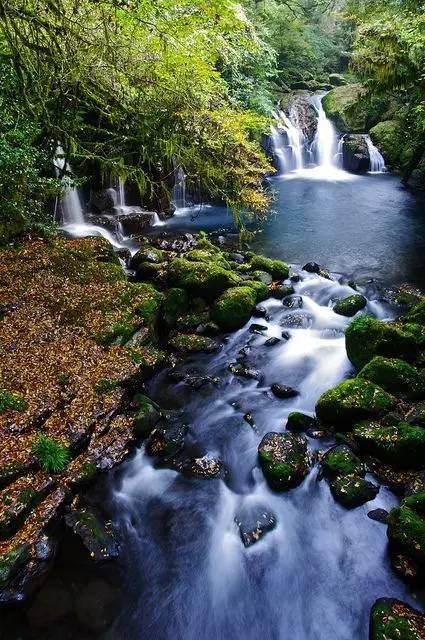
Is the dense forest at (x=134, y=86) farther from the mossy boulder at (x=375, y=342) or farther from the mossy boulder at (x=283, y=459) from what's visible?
the mossy boulder at (x=283, y=459)

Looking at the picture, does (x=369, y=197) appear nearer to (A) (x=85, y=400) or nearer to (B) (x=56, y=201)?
(B) (x=56, y=201)

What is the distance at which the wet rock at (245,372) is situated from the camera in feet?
24.7

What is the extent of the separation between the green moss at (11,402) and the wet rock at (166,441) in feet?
5.79

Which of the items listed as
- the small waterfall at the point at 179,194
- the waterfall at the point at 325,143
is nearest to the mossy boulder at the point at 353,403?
the small waterfall at the point at 179,194

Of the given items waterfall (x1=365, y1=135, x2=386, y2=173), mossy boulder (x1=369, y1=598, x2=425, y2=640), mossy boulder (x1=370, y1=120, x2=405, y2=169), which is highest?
mossy boulder (x1=370, y1=120, x2=405, y2=169)

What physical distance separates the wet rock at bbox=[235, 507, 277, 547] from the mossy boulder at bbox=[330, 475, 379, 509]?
2.80 ft

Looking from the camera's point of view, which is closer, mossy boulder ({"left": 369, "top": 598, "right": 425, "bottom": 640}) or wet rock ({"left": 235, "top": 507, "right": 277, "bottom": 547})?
mossy boulder ({"left": 369, "top": 598, "right": 425, "bottom": 640})

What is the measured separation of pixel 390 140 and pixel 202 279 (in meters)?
17.3

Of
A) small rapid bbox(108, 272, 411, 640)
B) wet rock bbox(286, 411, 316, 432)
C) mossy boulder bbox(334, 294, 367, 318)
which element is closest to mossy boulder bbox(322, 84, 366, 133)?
mossy boulder bbox(334, 294, 367, 318)

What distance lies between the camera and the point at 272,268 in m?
10.9

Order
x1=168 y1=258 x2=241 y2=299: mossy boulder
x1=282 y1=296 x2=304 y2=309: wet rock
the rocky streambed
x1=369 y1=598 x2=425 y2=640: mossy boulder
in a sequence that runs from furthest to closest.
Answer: x1=282 y1=296 x2=304 y2=309: wet rock
x1=168 y1=258 x2=241 y2=299: mossy boulder
the rocky streambed
x1=369 y1=598 x2=425 y2=640: mossy boulder

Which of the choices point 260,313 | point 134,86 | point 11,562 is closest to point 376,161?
point 260,313

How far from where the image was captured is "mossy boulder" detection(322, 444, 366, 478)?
5.27 meters

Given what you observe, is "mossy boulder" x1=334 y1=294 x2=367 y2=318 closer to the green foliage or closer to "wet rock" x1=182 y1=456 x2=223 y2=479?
"wet rock" x1=182 y1=456 x2=223 y2=479
